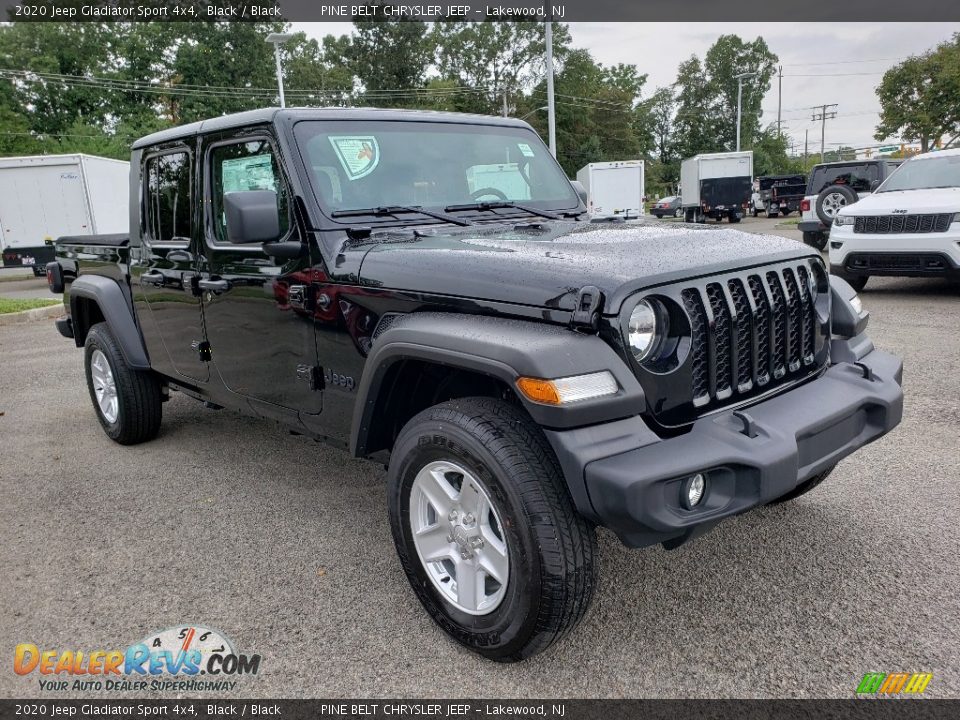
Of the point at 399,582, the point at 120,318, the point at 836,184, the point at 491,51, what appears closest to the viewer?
the point at 399,582

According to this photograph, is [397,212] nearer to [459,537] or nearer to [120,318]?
[459,537]

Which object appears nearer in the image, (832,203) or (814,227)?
(814,227)

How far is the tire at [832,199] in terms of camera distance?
13.9 metres

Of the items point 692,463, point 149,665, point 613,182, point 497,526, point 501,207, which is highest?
point 613,182

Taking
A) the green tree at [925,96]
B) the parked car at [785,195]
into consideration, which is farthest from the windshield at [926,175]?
the green tree at [925,96]

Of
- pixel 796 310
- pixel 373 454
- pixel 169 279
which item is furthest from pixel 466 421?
pixel 169 279

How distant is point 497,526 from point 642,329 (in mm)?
820

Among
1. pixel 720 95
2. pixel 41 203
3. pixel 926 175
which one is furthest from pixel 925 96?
pixel 720 95

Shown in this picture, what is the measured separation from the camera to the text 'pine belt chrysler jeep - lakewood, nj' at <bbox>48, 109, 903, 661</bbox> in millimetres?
2250

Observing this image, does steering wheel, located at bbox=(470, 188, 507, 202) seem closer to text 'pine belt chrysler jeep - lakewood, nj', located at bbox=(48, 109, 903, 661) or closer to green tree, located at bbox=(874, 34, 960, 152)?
text 'pine belt chrysler jeep - lakewood, nj', located at bbox=(48, 109, 903, 661)

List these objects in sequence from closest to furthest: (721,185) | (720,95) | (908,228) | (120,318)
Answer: (120,318)
(908,228)
(721,185)
(720,95)

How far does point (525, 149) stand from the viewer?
4.08 m

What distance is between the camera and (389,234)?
3232 millimetres

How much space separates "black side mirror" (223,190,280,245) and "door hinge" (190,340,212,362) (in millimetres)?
1187
